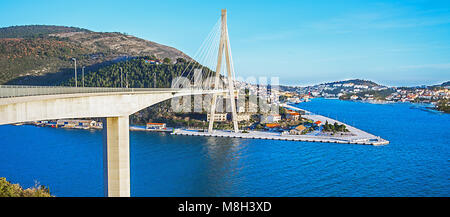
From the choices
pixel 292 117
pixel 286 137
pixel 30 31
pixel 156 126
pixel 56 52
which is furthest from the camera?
pixel 30 31

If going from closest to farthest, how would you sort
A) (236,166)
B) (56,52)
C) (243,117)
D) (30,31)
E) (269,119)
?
1. (236,166)
2. (269,119)
3. (243,117)
4. (56,52)
5. (30,31)

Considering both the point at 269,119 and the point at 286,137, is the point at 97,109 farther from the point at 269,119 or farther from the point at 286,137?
the point at 269,119

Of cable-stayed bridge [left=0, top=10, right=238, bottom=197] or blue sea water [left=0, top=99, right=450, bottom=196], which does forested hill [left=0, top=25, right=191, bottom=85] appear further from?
cable-stayed bridge [left=0, top=10, right=238, bottom=197]

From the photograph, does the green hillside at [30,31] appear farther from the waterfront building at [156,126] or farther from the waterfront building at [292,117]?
the waterfront building at [292,117]

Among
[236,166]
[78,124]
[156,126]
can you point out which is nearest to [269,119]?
[156,126]

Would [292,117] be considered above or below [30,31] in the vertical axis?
below

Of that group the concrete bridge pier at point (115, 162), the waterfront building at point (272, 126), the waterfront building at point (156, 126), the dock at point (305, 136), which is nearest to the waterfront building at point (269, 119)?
the waterfront building at point (272, 126)
